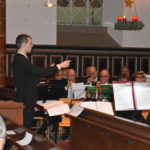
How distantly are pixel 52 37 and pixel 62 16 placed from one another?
0.85 m

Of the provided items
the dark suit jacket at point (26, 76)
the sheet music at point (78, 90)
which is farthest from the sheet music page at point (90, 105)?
the sheet music at point (78, 90)

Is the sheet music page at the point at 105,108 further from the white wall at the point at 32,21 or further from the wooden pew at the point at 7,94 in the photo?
the white wall at the point at 32,21

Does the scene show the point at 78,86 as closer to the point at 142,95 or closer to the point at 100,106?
the point at 142,95

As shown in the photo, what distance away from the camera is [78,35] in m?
12.4

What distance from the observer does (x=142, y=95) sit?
4.87 metres

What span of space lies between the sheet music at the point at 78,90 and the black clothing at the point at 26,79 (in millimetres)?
1652

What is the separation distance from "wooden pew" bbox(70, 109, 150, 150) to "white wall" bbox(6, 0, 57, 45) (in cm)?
716

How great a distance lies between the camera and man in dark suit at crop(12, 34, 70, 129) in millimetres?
5230

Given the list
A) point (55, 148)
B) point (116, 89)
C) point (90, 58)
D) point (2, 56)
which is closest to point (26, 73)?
point (116, 89)

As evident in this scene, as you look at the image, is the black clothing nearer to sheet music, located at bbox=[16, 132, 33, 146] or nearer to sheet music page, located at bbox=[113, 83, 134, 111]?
sheet music page, located at bbox=[113, 83, 134, 111]

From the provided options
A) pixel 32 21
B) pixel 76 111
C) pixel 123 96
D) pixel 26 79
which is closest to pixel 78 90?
pixel 26 79

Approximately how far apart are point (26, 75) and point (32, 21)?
6.57 metres

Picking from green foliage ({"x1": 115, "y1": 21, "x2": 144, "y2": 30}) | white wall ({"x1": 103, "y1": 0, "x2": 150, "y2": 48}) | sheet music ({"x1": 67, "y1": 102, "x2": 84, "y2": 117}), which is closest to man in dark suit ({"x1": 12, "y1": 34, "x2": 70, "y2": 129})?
sheet music ({"x1": 67, "y1": 102, "x2": 84, "y2": 117})

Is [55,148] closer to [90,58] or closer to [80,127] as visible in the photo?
[80,127]
